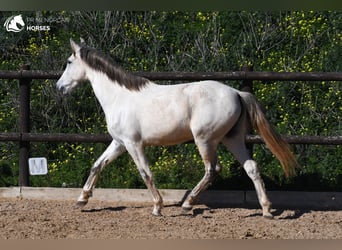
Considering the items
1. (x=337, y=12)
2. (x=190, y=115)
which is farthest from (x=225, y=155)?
(x=337, y=12)

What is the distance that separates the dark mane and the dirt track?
1277mm

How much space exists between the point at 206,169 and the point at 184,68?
3.39 m

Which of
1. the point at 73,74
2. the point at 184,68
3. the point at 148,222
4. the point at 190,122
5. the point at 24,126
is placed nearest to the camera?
the point at 148,222

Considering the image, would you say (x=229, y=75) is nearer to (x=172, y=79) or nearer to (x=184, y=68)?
(x=172, y=79)

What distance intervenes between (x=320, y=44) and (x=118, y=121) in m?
4.60

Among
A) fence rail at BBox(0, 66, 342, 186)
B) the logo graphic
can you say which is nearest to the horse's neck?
fence rail at BBox(0, 66, 342, 186)

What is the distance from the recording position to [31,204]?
24.4ft

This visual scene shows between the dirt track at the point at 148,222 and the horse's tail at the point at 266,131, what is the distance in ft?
1.82

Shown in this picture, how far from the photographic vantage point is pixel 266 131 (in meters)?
6.84

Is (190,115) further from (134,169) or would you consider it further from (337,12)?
(337,12)

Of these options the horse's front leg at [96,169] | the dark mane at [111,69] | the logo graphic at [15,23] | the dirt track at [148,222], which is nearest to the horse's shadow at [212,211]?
the dirt track at [148,222]

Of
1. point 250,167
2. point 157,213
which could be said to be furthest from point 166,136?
point 250,167

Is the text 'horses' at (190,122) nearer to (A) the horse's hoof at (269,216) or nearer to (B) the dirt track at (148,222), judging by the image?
(A) the horse's hoof at (269,216)

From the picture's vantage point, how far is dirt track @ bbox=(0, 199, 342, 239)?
601 centimetres
